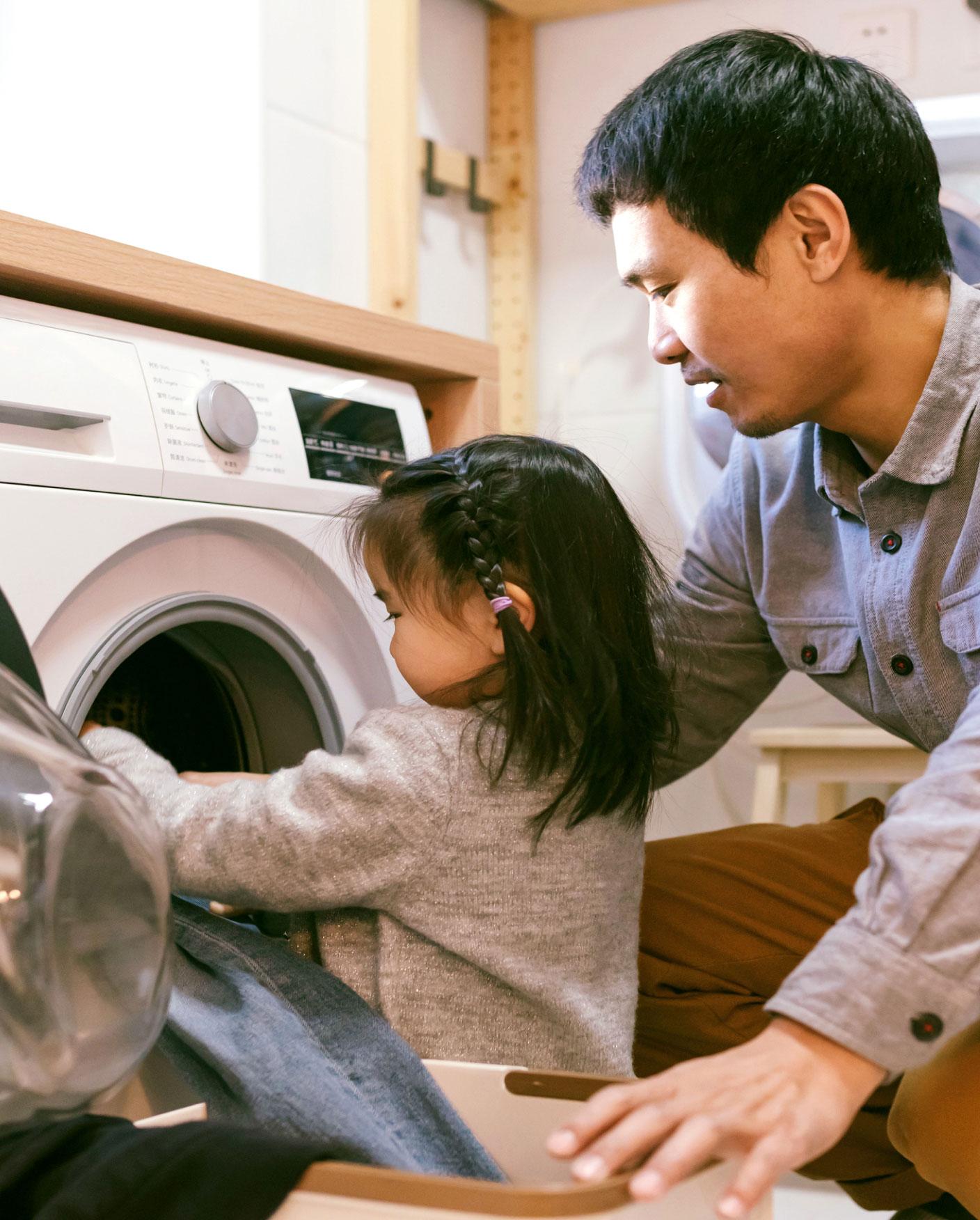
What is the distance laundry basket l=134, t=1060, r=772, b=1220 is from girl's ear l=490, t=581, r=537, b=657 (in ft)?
0.95

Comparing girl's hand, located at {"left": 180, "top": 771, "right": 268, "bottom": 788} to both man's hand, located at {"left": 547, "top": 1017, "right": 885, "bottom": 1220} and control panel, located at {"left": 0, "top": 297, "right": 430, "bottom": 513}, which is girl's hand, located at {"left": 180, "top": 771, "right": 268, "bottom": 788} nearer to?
control panel, located at {"left": 0, "top": 297, "right": 430, "bottom": 513}

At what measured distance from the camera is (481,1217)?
496 millimetres

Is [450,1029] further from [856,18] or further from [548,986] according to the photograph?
[856,18]

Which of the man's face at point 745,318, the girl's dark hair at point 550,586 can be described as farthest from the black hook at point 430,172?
the girl's dark hair at point 550,586

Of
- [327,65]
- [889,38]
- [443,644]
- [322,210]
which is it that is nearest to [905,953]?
[443,644]

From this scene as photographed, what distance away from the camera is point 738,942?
1.14m

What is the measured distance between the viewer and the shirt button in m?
0.64

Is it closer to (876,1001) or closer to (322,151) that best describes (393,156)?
(322,151)

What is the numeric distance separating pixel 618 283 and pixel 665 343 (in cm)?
159

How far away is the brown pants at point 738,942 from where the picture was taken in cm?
110

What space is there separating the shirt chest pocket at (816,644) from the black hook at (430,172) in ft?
5.04

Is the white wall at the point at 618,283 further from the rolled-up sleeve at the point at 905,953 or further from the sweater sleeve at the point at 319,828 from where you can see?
the rolled-up sleeve at the point at 905,953

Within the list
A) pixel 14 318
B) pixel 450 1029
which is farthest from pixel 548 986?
pixel 14 318

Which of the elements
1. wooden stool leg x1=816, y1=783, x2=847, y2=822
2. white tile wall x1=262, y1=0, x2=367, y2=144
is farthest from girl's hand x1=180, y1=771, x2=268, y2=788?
wooden stool leg x1=816, y1=783, x2=847, y2=822
